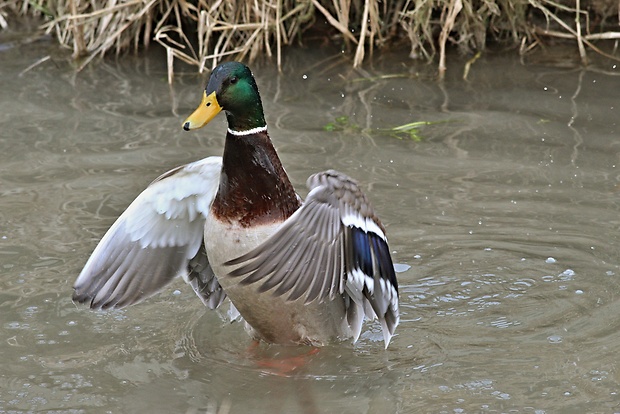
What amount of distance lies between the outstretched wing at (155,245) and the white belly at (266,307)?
0.27m

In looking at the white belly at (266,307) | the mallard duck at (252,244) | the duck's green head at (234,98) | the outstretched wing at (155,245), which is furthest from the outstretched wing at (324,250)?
the outstretched wing at (155,245)

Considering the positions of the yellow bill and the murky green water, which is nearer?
the yellow bill

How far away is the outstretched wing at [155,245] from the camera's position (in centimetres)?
396

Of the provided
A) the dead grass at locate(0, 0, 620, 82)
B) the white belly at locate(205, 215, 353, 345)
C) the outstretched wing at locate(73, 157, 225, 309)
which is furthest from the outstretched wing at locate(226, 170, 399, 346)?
the dead grass at locate(0, 0, 620, 82)

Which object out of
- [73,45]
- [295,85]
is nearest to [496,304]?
[295,85]

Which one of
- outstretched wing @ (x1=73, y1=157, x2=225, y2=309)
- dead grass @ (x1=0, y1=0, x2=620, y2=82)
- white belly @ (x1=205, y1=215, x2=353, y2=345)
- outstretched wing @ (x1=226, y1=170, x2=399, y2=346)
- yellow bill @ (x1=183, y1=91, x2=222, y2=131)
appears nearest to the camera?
outstretched wing @ (x1=226, y1=170, x2=399, y2=346)

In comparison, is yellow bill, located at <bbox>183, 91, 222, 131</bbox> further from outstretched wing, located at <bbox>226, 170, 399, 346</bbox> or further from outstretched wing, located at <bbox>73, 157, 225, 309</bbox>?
outstretched wing, located at <bbox>226, 170, 399, 346</bbox>

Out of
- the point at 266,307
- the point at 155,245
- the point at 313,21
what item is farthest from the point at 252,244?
the point at 313,21

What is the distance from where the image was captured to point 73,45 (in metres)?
7.52

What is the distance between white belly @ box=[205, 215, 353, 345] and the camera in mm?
3619

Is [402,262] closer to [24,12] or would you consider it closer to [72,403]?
[72,403]

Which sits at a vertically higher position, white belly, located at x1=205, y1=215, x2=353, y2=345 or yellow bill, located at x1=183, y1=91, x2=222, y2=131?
yellow bill, located at x1=183, y1=91, x2=222, y2=131

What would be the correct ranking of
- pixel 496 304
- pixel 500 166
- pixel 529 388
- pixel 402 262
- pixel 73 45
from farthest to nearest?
1. pixel 73 45
2. pixel 500 166
3. pixel 402 262
4. pixel 496 304
5. pixel 529 388

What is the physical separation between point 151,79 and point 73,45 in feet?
2.97
